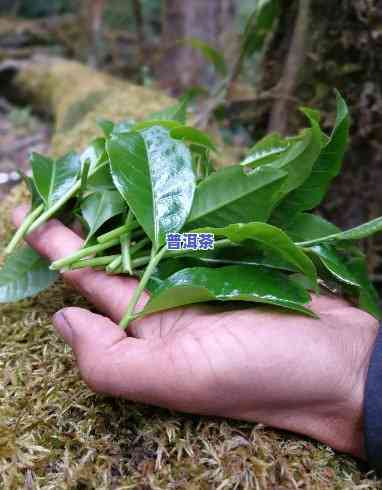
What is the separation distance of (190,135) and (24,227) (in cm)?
38

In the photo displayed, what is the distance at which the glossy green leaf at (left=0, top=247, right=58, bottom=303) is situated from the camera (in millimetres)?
852

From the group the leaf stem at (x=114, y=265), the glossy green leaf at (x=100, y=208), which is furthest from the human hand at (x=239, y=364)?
the glossy green leaf at (x=100, y=208)

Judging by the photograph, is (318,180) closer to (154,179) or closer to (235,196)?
(235,196)

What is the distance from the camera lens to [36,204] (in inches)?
37.8

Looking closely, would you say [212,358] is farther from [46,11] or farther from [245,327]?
[46,11]

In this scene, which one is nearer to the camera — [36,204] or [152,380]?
[152,380]

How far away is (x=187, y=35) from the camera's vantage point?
143 inches

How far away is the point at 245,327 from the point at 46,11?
22.4 feet

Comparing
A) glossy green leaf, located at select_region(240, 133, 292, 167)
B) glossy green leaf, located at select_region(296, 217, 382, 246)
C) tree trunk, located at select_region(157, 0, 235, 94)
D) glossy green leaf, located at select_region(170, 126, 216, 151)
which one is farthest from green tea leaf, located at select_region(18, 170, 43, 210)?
tree trunk, located at select_region(157, 0, 235, 94)

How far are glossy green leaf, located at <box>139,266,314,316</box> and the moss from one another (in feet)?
0.59

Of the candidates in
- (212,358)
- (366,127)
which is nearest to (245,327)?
(212,358)

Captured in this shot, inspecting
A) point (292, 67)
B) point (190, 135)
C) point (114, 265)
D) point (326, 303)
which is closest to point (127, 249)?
point (114, 265)

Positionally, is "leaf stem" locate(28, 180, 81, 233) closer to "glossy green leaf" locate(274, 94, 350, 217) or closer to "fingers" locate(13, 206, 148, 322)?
"fingers" locate(13, 206, 148, 322)

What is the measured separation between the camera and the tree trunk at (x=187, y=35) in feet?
11.8
